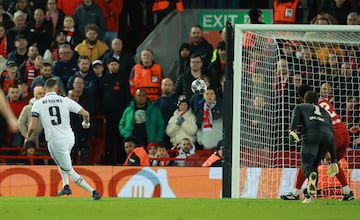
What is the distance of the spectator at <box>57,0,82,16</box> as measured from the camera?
22.3m

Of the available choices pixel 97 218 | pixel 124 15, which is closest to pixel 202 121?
pixel 124 15

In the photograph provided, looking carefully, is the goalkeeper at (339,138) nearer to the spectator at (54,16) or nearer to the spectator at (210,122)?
the spectator at (210,122)

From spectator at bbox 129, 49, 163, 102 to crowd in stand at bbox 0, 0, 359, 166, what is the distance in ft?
0.06

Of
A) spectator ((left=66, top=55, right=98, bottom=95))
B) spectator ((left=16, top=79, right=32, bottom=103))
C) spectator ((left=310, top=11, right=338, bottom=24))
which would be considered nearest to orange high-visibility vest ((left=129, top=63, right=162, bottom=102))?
spectator ((left=66, top=55, right=98, bottom=95))

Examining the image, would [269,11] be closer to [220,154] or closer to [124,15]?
[124,15]

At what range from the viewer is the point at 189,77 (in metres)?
20.1

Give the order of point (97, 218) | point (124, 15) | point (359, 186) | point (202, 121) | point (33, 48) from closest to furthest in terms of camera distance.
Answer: point (97, 218), point (359, 186), point (202, 121), point (33, 48), point (124, 15)

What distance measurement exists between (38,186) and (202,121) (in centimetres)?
296

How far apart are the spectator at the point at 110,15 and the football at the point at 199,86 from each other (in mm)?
3073

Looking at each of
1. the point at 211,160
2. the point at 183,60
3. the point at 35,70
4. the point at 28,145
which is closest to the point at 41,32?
the point at 35,70

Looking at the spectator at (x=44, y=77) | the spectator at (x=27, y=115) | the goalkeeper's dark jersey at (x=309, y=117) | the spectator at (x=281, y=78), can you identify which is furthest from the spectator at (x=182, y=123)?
the goalkeeper's dark jersey at (x=309, y=117)

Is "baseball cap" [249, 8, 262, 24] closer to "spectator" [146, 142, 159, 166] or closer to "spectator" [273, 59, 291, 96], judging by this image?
"spectator" [273, 59, 291, 96]

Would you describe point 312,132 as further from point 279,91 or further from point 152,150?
point 152,150

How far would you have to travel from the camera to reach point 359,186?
17.9 m
